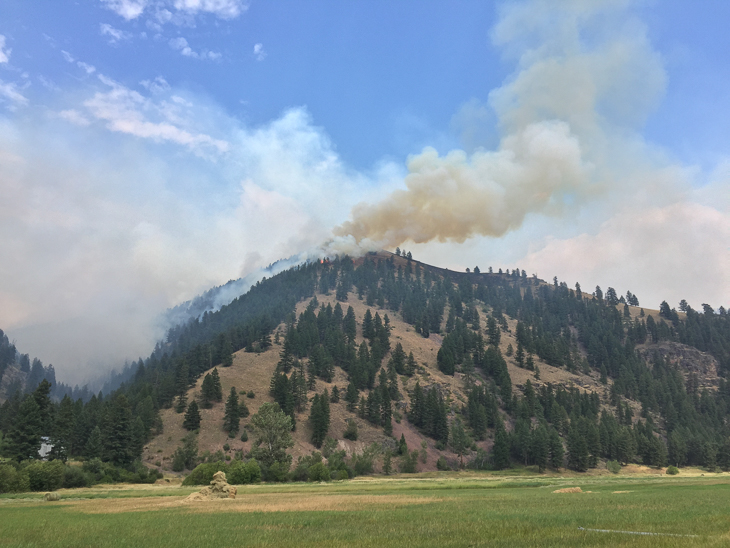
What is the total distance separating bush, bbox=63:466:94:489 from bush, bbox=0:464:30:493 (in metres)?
13.4

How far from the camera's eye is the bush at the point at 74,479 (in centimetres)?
7769

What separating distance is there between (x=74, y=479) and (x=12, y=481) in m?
18.6

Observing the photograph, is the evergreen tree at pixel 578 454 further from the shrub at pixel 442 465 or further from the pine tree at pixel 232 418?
the pine tree at pixel 232 418

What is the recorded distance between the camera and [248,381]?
570 feet

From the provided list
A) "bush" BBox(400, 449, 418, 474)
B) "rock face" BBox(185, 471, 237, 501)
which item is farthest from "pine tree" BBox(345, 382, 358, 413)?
"rock face" BBox(185, 471, 237, 501)

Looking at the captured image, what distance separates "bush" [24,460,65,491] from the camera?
68.2 m

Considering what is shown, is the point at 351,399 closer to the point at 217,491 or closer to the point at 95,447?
the point at 95,447

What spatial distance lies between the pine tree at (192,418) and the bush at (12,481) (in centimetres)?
7166

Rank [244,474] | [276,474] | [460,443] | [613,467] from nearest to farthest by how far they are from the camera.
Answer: [244,474] → [276,474] → [613,467] → [460,443]

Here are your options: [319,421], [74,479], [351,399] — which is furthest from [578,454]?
[74,479]

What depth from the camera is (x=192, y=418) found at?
13600 centimetres

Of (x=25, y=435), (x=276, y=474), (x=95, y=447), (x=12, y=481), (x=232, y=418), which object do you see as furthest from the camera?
(x=232, y=418)

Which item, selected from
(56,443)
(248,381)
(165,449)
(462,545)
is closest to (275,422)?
(165,449)

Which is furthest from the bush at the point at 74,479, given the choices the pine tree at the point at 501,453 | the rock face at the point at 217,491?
the pine tree at the point at 501,453
